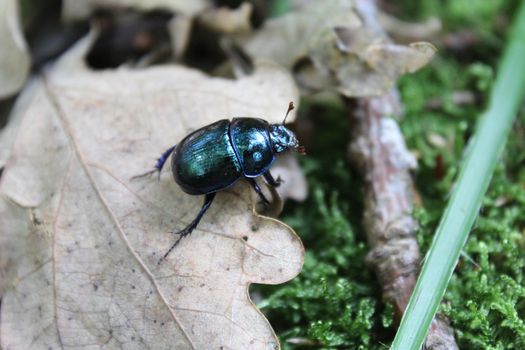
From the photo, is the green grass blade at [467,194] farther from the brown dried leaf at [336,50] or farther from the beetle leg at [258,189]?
the beetle leg at [258,189]

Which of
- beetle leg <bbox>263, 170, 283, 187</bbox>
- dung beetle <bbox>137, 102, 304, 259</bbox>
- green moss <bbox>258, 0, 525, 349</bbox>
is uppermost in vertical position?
dung beetle <bbox>137, 102, 304, 259</bbox>

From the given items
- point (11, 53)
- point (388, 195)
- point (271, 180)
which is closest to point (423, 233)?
point (388, 195)

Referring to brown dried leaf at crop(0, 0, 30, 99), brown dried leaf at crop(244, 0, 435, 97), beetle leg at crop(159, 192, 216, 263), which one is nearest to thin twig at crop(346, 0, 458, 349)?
brown dried leaf at crop(244, 0, 435, 97)

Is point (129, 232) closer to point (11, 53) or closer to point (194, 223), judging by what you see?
point (194, 223)

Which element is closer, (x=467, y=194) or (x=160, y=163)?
(x=467, y=194)

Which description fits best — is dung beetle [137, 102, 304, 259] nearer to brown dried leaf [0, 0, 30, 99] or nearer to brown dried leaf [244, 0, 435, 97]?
brown dried leaf [244, 0, 435, 97]
